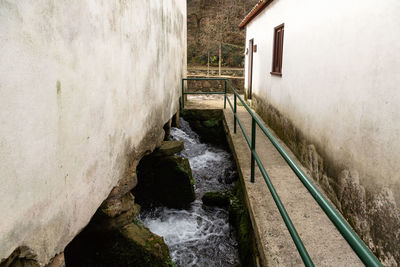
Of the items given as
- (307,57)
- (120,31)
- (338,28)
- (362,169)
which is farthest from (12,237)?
(307,57)

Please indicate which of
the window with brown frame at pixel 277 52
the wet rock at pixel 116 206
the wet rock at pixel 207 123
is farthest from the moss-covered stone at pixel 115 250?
the wet rock at pixel 207 123

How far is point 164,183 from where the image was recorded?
532cm

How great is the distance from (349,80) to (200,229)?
3103 millimetres

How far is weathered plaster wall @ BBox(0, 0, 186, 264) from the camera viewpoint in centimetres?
146

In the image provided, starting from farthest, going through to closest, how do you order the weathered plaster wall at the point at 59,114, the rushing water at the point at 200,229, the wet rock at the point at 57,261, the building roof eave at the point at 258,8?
the building roof eave at the point at 258,8 → the rushing water at the point at 200,229 → the wet rock at the point at 57,261 → the weathered plaster wall at the point at 59,114

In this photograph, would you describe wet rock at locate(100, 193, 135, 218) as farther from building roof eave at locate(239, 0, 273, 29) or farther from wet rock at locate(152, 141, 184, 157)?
building roof eave at locate(239, 0, 273, 29)

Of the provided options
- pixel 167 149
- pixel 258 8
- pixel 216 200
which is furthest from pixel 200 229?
pixel 258 8

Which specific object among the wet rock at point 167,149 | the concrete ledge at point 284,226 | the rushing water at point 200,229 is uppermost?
the wet rock at point 167,149

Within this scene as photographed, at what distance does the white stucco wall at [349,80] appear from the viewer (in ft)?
8.11

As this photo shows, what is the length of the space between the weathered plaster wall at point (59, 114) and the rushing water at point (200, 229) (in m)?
1.86

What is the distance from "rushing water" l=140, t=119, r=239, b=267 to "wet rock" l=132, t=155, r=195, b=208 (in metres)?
0.18

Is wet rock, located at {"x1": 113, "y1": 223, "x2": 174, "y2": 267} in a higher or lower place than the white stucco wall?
lower

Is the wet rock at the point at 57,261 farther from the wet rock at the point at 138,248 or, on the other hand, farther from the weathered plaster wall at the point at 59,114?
the wet rock at the point at 138,248

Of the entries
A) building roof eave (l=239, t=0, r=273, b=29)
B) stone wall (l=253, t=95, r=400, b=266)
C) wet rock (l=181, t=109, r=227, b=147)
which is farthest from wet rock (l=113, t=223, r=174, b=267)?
wet rock (l=181, t=109, r=227, b=147)
